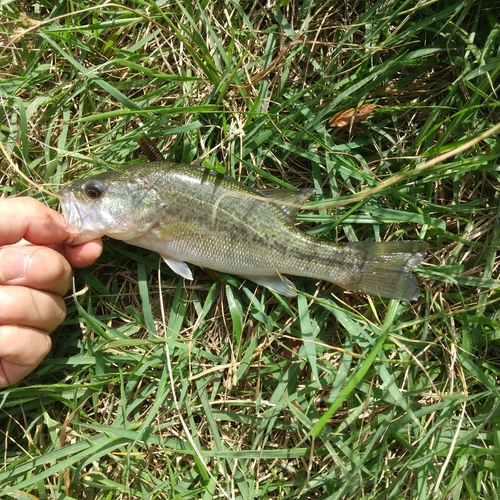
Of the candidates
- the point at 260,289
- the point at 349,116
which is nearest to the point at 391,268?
the point at 260,289

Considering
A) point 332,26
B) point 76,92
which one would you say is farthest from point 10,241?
point 332,26

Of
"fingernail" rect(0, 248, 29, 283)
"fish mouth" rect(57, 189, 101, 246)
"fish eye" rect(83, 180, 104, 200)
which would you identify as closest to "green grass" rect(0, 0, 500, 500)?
"fish eye" rect(83, 180, 104, 200)

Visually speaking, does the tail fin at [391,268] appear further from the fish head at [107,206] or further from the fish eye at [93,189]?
the fish eye at [93,189]

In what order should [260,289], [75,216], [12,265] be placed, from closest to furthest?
1. [12,265]
2. [75,216]
3. [260,289]

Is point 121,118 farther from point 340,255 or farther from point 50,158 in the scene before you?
point 340,255

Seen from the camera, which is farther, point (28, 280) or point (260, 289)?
point (260, 289)

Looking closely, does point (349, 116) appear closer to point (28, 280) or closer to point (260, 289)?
point (260, 289)

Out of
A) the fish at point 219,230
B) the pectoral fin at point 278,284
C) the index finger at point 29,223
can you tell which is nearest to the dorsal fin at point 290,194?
the fish at point 219,230
